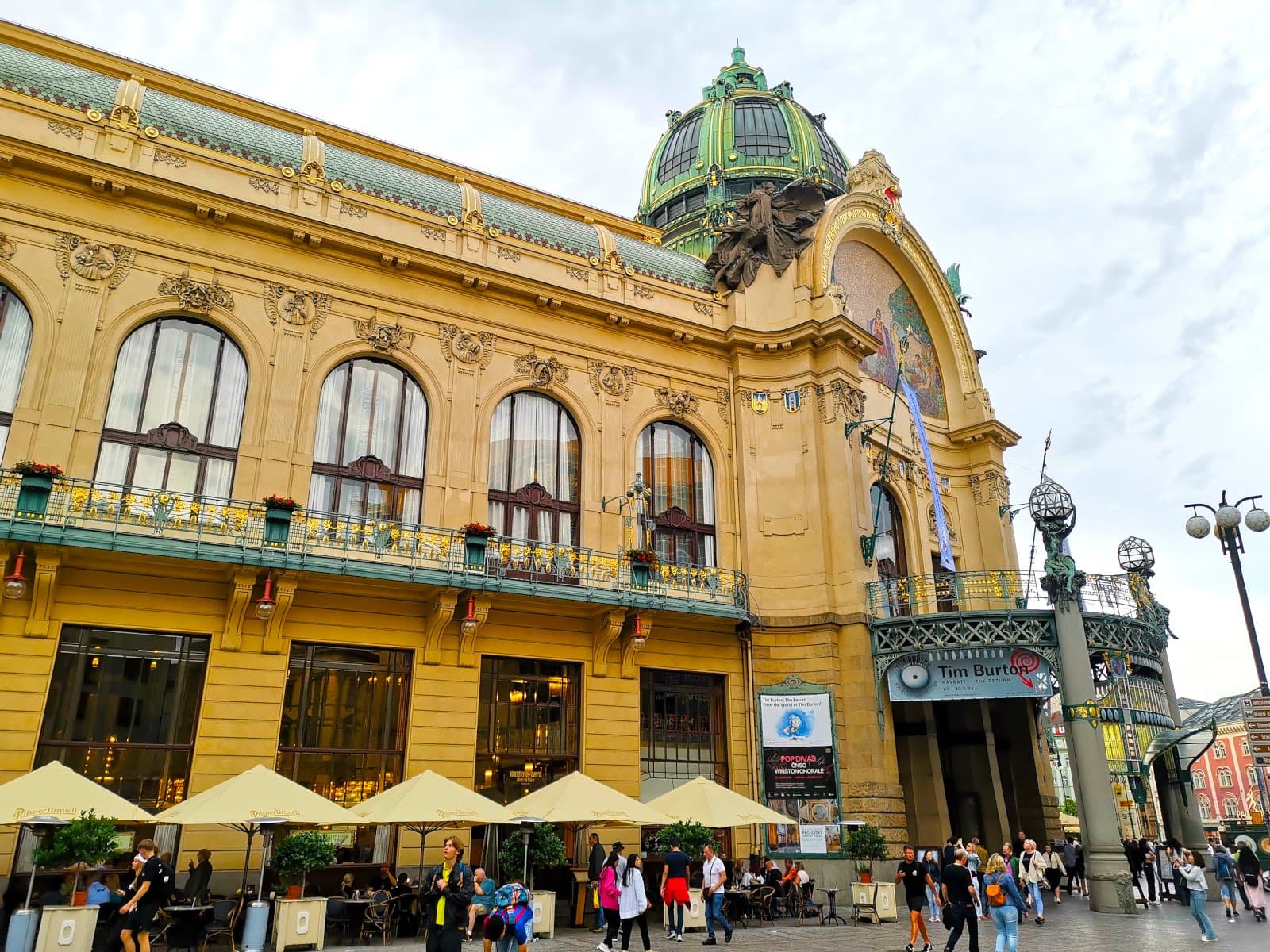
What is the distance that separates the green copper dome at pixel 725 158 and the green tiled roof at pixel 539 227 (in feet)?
38.8

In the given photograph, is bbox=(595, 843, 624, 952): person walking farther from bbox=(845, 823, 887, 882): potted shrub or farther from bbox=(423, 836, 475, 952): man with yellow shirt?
bbox=(845, 823, 887, 882): potted shrub

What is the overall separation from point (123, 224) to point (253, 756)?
1261 centimetres

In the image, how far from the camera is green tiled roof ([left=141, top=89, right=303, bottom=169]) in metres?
23.2

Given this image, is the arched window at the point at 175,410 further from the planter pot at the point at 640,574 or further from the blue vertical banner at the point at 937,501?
the blue vertical banner at the point at 937,501

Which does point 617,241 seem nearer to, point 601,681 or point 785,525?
point 785,525

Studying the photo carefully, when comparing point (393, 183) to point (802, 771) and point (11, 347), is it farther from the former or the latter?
point (802, 771)

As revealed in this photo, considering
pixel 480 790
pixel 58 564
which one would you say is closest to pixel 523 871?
pixel 480 790

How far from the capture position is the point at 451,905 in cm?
1069

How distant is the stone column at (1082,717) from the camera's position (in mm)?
21594

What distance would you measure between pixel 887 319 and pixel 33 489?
27.2 m

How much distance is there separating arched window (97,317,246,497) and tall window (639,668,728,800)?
12.0 m

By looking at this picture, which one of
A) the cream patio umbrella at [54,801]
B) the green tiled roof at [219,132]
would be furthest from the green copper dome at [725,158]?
the cream patio umbrella at [54,801]

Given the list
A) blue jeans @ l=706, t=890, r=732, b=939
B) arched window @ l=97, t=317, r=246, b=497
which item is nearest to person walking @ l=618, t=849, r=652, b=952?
blue jeans @ l=706, t=890, r=732, b=939

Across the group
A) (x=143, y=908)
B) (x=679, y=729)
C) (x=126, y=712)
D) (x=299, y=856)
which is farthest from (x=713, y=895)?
(x=126, y=712)
